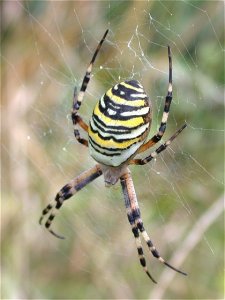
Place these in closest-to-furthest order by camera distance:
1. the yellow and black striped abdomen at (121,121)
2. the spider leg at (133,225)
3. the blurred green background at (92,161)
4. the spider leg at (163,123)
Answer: the yellow and black striped abdomen at (121,121) → the spider leg at (163,123) → the spider leg at (133,225) → the blurred green background at (92,161)

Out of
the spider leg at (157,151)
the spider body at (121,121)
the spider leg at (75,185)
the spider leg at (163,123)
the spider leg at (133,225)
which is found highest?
the spider body at (121,121)

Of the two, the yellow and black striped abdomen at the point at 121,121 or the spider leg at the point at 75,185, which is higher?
the yellow and black striped abdomen at the point at 121,121

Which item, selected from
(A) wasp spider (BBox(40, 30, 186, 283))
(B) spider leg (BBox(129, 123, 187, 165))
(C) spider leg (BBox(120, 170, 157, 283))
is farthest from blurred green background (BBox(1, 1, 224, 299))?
(A) wasp spider (BBox(40, 30, 186, 283))

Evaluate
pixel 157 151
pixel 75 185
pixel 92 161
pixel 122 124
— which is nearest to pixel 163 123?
pixel 157 151

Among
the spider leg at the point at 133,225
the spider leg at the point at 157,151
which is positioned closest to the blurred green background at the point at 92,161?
the spider leg at the point at 133,225

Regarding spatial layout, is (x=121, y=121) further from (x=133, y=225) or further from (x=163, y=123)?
(x=133, y=225)

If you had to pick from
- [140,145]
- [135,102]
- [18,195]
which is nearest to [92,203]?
[18,195]

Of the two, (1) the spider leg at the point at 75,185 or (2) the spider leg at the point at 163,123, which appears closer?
(2) the spider leg at the point at 163,123

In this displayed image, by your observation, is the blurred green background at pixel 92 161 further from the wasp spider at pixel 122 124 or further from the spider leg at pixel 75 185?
the wasp spider at pixel 122 124
